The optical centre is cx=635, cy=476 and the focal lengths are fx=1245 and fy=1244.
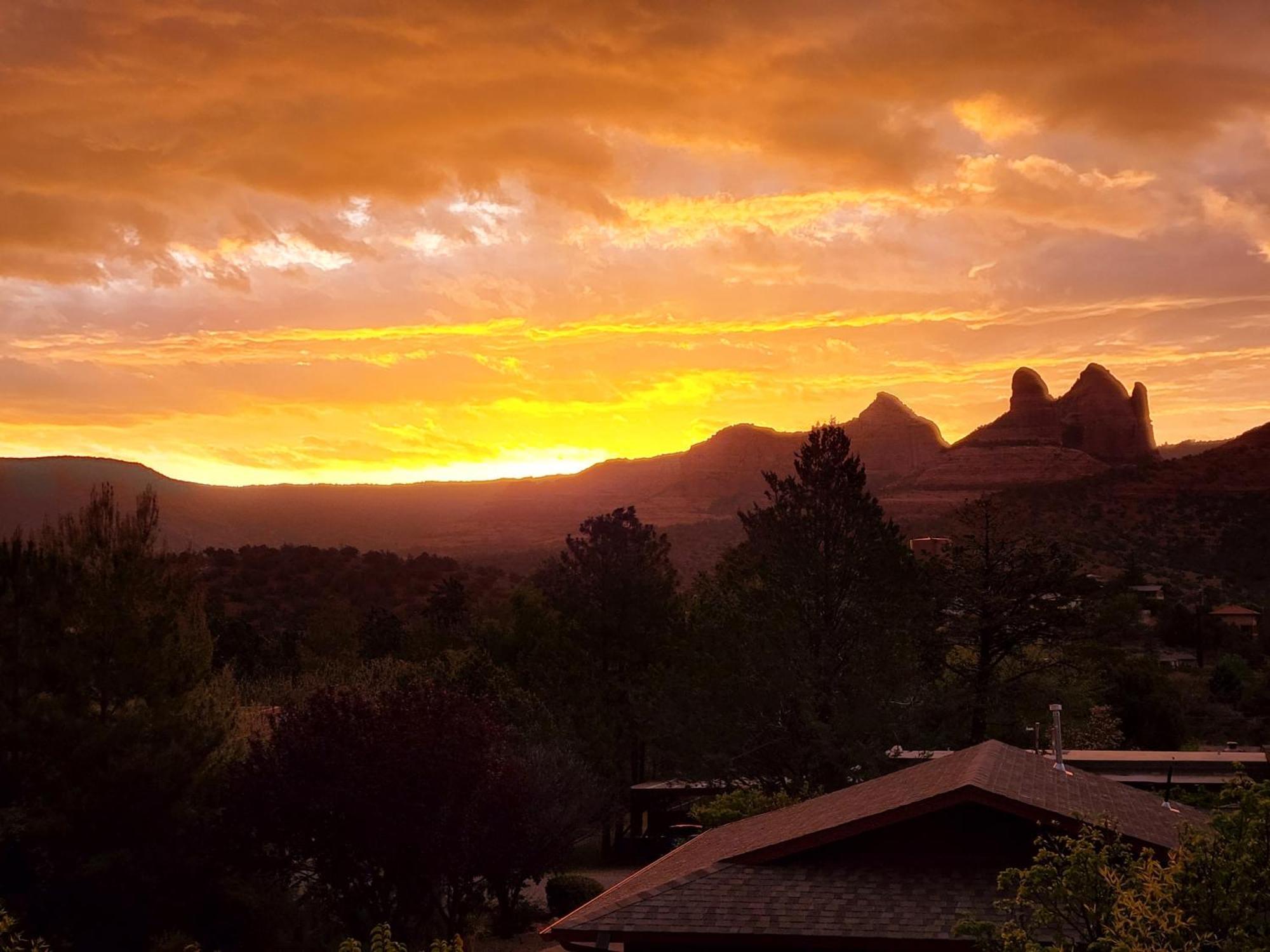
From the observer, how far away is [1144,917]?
7.64 meters

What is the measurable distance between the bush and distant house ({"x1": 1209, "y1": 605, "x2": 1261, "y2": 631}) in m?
53.9

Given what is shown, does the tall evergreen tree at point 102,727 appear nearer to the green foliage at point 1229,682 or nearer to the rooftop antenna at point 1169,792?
the rooftop antenna at point 1169,792

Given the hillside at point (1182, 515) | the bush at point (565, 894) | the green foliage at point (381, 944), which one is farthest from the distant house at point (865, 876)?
the hillside at point (1182, 515)

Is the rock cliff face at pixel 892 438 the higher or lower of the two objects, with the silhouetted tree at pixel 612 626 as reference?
higher

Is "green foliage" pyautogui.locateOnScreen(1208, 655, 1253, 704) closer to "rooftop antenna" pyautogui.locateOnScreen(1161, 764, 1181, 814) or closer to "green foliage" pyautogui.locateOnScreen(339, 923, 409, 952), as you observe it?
"rooftop antenna" pyautogui.locateOnScreen(1161, 764, 1181, 814)

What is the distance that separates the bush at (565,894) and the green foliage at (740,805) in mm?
3283

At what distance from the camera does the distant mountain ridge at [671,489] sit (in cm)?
12344

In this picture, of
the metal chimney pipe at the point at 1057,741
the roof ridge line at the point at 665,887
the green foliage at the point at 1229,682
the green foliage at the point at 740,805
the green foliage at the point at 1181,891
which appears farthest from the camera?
the green foliage at the point at 1229,682

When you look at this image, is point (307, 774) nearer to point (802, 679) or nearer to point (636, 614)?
point (802, 679)

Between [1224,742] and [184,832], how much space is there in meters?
43.5

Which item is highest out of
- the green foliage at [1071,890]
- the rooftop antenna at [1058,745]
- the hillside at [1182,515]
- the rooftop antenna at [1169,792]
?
the hillside at [1182,515]

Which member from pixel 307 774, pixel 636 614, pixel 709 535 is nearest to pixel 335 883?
pixel 307 774

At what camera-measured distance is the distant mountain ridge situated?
123m

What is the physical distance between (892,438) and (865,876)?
568ft
